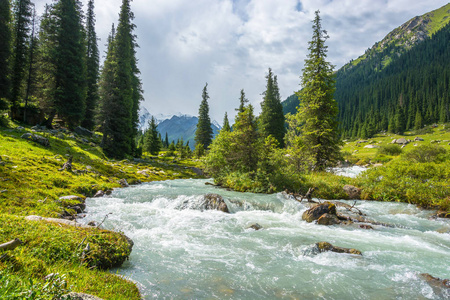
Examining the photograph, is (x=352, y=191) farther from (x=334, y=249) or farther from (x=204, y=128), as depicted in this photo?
(x=204, y=128)

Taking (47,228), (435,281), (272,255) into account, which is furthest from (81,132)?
(435,281)

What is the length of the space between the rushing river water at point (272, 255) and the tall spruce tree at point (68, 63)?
2055cm

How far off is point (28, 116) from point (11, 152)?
635 inches

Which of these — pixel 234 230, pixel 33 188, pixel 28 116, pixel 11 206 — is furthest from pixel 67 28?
pixel 234 230

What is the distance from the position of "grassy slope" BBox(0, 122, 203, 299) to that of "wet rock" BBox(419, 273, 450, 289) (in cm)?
734

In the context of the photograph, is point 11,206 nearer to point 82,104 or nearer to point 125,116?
point 82,104

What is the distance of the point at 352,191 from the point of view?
57.7ft

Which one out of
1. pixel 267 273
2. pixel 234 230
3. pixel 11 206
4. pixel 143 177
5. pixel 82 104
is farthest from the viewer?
pixel 82 104

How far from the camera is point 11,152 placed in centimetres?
1475

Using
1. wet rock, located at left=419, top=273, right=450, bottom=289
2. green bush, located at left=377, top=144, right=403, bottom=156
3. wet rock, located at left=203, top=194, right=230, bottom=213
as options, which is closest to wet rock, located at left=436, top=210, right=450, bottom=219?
wet rock, located at left=419, top=273, right=450, bottom=289

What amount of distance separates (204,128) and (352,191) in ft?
158

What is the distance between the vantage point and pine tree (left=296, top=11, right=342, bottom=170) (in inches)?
906

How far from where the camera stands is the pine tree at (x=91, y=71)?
39.1 meters

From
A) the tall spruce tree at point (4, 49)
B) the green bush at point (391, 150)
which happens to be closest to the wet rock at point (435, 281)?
the tall spruce tree at point (4, 49)
